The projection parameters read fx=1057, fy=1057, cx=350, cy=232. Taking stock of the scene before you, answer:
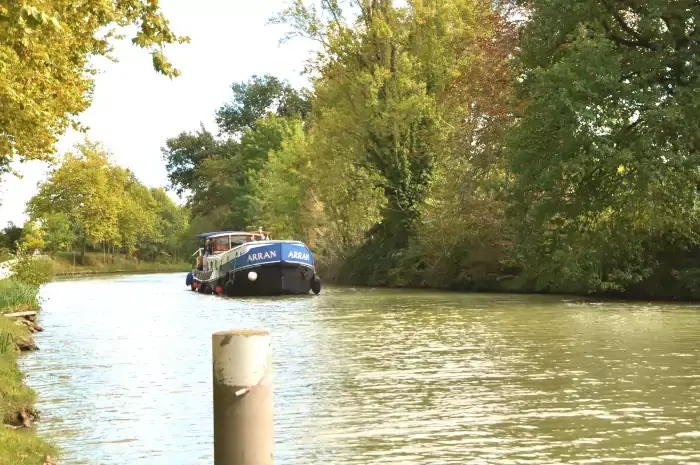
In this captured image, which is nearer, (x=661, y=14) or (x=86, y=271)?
(x=661, y=14)

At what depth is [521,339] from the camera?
19781 mm

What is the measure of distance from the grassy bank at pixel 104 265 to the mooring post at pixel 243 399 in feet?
278

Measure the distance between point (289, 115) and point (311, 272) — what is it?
58.0 metres

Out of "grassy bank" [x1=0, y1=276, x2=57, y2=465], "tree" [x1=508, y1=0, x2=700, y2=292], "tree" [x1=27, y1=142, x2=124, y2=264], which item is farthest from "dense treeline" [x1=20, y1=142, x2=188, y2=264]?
"grassy bank" [x1=0, y1=276, x2=57, y2=465]

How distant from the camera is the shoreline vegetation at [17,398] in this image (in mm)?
8367

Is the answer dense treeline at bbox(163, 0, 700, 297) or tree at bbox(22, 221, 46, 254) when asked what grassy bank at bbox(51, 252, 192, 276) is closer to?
dense treeline at bbox(163, 0, 700, 297)

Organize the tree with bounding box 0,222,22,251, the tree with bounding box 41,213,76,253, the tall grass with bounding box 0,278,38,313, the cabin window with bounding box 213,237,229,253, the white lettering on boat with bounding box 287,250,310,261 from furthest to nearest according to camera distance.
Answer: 1. the tree with bounding box 41,213,76,253
2. the tree with bounding box 0,222,22,251
3. the cabin window with bounding box 213,237,229,253
4. the white lettering on boat with bounding box 287,250,310,261
5. the tall grass with bounding box 0,278,38,313

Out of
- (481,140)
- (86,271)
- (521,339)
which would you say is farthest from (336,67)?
(86,271)

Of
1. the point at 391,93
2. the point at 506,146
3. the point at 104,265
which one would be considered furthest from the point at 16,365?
the point at 104,265

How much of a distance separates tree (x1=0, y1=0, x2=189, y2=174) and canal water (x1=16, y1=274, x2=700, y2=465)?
12.5 ft

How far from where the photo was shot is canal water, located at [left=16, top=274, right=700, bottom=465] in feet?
31.3

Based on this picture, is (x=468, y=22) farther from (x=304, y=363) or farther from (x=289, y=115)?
(x=289, y=115)

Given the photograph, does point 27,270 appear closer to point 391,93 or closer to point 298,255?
point 298,255

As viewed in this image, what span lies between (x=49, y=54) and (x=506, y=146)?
51.4 ft
